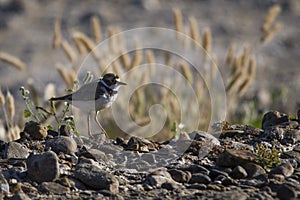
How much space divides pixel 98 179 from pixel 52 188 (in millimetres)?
298

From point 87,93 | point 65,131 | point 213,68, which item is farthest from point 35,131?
point 213,68

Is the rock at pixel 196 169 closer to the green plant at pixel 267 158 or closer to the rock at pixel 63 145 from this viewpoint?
the green plant at pixel 267 158

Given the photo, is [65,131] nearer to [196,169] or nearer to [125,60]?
[196,169]

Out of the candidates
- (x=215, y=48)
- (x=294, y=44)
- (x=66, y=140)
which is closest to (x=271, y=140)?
(x=66, y=140)

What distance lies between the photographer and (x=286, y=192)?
15.8 feet

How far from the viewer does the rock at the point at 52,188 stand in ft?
16.4

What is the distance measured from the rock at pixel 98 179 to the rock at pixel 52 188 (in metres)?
0.15

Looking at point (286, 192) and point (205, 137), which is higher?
point (205, 137)

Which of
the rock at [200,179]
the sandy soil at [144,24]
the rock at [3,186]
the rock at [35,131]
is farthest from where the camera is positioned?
the sandy soil at [144,24]

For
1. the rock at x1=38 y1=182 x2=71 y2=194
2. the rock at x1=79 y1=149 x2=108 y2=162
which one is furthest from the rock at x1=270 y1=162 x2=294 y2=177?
the rock at x1=38 y1=182 x2=71 y2=194

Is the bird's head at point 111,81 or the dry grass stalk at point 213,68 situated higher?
the dry grass stalk at point 213,68

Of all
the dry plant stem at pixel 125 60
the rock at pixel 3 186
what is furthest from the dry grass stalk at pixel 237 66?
the rock at pixel 3 186

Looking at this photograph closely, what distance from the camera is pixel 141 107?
9328mm

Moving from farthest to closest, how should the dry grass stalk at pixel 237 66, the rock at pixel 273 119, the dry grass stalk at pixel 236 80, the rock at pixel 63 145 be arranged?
the dry grass stalk at pixel 237 66 → the dry grass stalk at pixel 236 80 → the rock at pixel 273 119 → the rock at pixel 63 145
